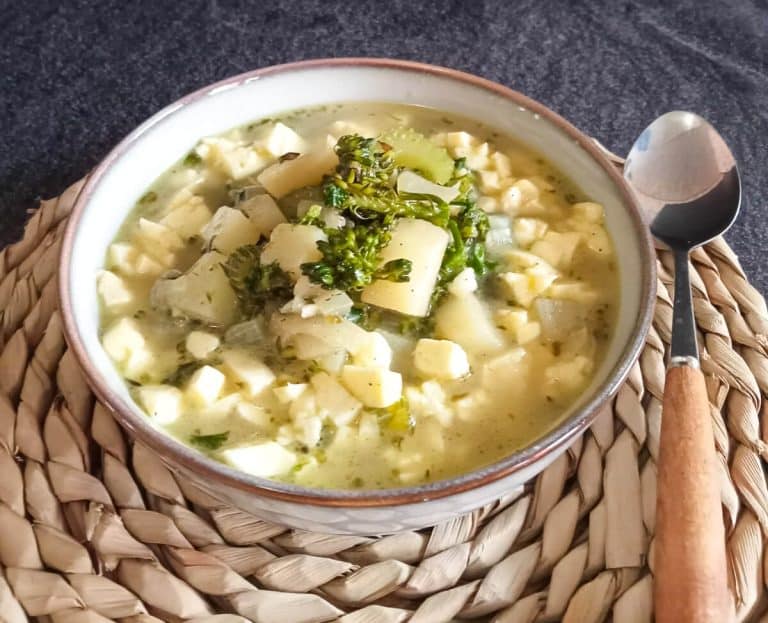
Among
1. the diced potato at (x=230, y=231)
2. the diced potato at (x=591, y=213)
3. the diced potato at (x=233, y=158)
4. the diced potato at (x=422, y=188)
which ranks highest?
the diced potato at (x=422, y=188)

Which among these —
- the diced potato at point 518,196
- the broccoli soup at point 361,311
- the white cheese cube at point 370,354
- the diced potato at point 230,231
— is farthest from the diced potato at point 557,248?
the diced potato at point 230,231

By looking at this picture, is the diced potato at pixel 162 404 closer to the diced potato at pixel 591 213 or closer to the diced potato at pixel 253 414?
the diced potato at pixel 253 414

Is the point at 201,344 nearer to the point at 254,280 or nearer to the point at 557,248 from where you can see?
the point at 254,280

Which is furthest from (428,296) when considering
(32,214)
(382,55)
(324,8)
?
(324,8)

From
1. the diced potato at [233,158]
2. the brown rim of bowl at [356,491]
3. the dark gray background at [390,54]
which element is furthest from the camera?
the dark gray background at [390,54]

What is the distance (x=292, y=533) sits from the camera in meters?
→ 1.57

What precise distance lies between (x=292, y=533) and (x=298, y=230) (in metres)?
0.55

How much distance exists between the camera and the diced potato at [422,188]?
5.82ft

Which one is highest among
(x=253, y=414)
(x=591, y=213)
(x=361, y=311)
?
(x=591, y=213)

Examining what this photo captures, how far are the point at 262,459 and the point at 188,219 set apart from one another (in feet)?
2.09

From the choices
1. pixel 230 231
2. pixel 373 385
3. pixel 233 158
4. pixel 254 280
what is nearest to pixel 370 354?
pixel 373 385

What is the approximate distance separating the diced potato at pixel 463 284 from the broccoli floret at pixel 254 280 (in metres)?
0.31

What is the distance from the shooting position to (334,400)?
5.20 feet

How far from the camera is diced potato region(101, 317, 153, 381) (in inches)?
64.7
